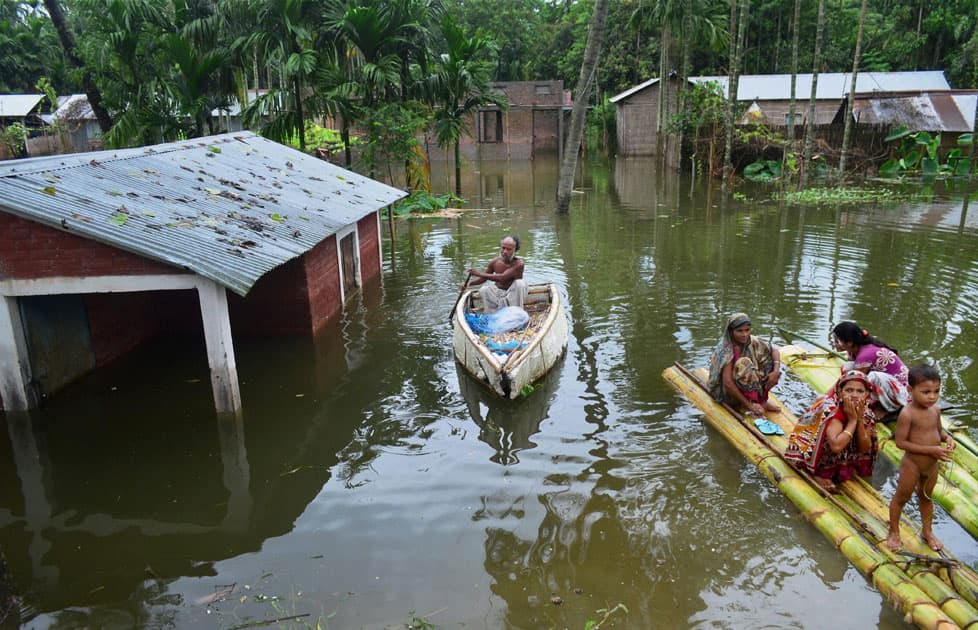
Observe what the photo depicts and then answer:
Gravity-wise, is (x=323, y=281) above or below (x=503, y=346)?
above

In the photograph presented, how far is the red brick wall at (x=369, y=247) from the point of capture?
14.7m

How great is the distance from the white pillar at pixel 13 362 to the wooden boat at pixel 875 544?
25.7 feet

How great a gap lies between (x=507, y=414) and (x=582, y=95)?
13818mm

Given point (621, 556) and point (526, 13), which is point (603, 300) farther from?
point (526, 13)

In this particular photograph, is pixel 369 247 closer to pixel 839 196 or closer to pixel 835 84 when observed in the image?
pixel 839 196

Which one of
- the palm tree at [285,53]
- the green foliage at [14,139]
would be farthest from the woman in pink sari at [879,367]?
the green foliage at [14,139]

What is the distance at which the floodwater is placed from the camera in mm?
5309

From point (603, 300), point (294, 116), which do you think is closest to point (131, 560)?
point (603, 300)

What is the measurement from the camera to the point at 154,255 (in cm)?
720

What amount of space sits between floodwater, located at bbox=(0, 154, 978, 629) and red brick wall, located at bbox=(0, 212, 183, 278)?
1.90m

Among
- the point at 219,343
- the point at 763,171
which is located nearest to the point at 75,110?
the point at 763,171

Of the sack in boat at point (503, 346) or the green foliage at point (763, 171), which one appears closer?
the sack in boat at point (503, 346)

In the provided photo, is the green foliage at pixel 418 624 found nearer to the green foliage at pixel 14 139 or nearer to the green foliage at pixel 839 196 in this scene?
the green foliage at pixel 839 196

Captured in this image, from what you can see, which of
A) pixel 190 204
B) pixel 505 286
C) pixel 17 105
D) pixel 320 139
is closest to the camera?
pixel 190 204
